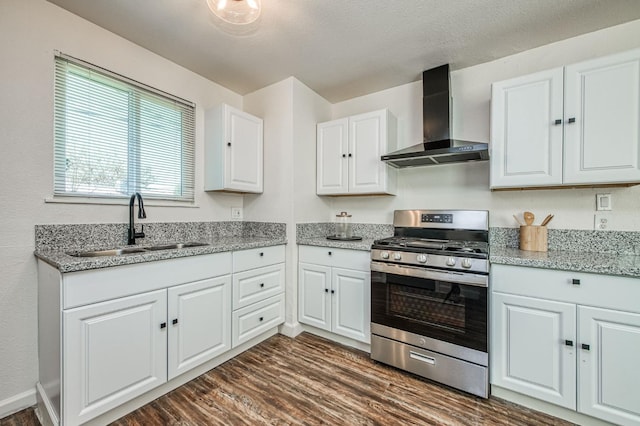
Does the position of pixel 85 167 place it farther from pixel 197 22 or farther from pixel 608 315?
pixel 608 315

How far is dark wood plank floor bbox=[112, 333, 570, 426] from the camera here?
61.1 inches

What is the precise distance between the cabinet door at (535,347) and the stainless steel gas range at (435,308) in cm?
11

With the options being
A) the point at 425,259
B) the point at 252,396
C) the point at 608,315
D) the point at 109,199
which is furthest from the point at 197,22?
the point at 608,315

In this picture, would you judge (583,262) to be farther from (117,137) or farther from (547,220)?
(117,137)


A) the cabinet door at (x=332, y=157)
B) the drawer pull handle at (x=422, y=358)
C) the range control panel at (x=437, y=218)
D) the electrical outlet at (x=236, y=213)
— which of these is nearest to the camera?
the drawer pull handle at (x=422, y=358)

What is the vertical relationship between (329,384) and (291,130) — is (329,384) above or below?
below

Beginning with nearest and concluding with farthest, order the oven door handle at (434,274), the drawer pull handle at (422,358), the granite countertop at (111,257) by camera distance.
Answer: the granite countertop at (111,257)
the oven door handle at (434,274)
the drawer pull handle at (422,358)

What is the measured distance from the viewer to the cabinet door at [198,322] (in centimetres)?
175

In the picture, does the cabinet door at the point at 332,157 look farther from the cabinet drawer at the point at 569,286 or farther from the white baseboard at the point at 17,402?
the white baseboard at the point at 17,402

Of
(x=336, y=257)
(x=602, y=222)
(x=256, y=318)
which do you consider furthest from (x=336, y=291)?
(x=602, y=222)

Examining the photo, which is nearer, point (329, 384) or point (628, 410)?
point (628, 410)

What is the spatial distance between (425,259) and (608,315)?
93cm

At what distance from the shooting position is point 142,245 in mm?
2117

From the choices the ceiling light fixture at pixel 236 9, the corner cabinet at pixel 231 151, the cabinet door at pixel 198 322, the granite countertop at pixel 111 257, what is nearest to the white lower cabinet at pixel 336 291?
the granite countertop at pixel 111 257
